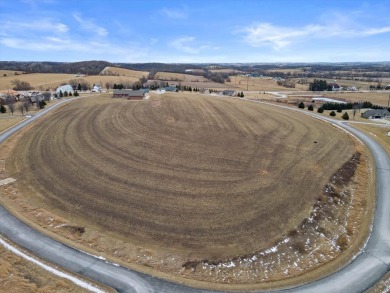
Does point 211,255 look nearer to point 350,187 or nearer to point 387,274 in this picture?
point 387,274

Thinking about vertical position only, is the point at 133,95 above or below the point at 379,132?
above

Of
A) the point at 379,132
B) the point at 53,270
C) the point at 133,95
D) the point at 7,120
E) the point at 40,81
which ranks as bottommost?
the point at 53,270

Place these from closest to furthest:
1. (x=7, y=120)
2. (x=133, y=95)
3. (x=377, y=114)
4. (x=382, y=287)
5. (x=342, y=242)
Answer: (x=382, y=287)
(x=342, y=242)
(x=7, y=120)
(x=377, y=114)
(x=133, y=95)

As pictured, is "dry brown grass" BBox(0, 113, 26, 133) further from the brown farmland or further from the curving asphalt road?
the curving asphalt road

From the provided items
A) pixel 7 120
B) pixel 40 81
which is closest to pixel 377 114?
pixel 7 120

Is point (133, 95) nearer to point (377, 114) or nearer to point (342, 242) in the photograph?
point (377, 114)

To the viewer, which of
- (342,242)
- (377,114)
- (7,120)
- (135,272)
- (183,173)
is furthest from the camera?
(377,114)

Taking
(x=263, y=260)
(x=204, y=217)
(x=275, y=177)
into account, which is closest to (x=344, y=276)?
(x=263, y=260)
